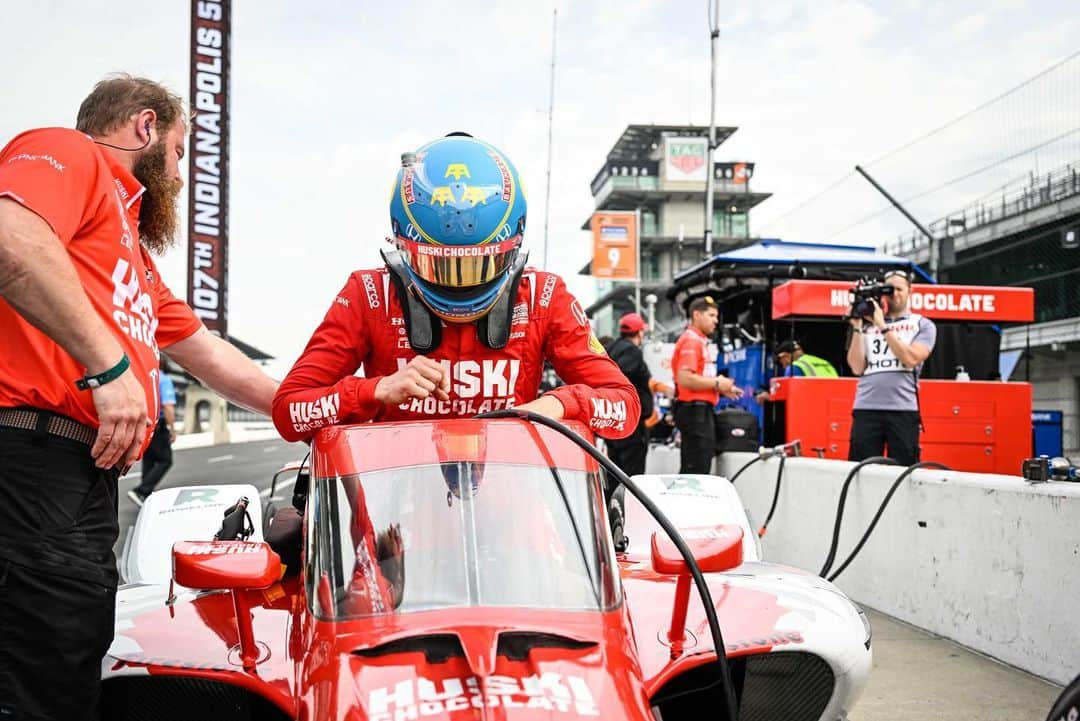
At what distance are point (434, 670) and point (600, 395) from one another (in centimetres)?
130

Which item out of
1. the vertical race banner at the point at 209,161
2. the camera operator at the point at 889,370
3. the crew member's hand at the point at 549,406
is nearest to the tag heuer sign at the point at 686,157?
the vertical race banner at the point at 209,161

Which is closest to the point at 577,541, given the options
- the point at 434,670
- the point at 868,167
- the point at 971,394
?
the point at 434,670

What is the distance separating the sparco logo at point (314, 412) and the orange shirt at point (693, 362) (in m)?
5.83

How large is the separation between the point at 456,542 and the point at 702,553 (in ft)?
1.88

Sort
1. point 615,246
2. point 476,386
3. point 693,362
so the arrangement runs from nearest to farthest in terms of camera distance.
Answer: point 476,386
point 693,362
point 615,246

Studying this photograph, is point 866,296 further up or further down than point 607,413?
further up

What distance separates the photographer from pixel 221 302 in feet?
85.8

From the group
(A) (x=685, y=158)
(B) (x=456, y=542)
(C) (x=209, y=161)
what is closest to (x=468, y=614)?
(B) (x=456, y=542)

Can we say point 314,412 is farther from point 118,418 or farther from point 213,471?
point 213,471

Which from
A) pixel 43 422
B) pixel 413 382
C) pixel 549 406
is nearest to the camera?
pixel 43 422

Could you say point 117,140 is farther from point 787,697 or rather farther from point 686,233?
point 686,233

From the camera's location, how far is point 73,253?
2234mm

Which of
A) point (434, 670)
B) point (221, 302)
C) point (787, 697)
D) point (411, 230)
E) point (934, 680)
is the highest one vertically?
point (221, 302)

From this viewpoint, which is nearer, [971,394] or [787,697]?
[787,697]
